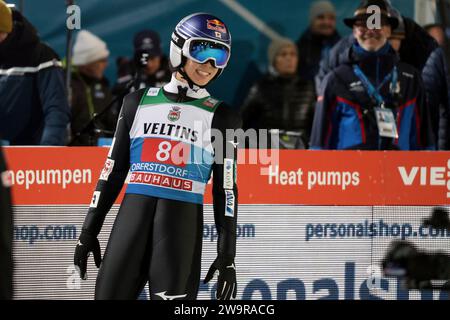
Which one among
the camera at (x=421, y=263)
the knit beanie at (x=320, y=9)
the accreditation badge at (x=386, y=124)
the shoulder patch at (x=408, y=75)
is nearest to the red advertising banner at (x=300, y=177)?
the camera at (x=421, y=263)

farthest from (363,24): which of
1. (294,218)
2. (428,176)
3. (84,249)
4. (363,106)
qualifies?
(84,249)

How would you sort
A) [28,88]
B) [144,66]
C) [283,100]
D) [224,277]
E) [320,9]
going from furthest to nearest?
[320,9] < [283,100] < [144,66] < [28,88] < [224,277]

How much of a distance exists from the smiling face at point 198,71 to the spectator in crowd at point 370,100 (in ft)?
5.30

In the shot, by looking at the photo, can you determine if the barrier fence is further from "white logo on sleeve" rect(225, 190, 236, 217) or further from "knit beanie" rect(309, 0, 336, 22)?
"knit beanie" rect(309, 0, 336, 22)

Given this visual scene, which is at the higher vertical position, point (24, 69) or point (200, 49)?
point (200, 49)

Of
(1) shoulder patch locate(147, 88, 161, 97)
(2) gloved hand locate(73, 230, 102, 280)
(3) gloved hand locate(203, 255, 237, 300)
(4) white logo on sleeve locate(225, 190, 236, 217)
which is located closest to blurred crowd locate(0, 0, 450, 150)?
(1) shoulder patch locate(147, 88, 161, 97)

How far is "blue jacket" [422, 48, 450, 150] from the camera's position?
319 inches

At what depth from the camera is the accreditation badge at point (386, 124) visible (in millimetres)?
7555

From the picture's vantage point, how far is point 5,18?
24.4ft

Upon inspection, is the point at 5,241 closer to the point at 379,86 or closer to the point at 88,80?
the point at 379,86

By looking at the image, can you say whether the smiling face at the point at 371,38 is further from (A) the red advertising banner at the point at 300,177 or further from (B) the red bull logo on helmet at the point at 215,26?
(B) the red bull logo on helmet at the point at 215,26

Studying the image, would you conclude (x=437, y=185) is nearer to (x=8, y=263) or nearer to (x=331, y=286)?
(x=331, y=286)

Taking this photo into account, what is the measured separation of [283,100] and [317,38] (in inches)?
25.0

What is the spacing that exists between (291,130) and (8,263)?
429 centimetres
